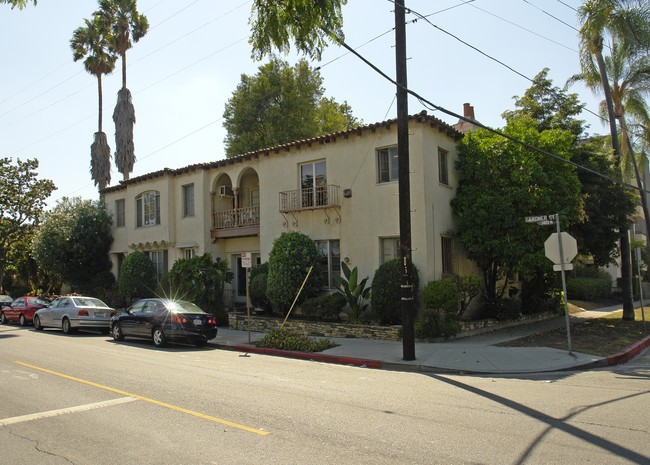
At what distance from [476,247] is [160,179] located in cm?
1596

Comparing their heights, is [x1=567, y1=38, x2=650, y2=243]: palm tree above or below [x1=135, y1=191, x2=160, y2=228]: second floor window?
above

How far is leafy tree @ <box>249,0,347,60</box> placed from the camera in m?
10.2

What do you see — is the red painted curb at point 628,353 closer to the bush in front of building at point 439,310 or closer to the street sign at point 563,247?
the street sign at point 563,247

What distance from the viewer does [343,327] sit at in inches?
603

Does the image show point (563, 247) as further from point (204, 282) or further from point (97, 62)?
point (97, 62)

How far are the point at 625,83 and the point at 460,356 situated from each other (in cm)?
1471

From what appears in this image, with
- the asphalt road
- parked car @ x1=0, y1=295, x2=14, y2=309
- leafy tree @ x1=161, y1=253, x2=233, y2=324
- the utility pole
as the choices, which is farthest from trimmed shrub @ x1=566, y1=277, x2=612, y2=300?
parked car @ x1=0, y1=295, x2=14, y2=309

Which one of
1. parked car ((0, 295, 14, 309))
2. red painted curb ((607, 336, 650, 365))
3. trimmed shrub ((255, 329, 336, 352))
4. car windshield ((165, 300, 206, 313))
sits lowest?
red painted curb ((607, 336, 650, 365))

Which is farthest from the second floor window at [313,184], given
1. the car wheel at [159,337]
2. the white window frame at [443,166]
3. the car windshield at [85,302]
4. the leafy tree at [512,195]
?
the car windshield at [85,302]

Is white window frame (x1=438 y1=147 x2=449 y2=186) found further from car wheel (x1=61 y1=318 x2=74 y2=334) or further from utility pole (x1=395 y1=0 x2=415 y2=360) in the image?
car wheel (x1=61 y1=318 x2=74 y2=334)

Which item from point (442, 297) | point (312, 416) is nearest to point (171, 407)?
point (312, 416)

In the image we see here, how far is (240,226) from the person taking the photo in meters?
21.9

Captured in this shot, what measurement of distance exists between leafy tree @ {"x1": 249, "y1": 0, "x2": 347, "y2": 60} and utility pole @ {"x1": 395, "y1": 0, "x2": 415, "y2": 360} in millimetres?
1930

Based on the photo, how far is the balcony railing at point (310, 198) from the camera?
698 inches
